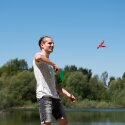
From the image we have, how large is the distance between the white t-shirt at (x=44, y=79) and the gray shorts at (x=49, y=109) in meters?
0.07

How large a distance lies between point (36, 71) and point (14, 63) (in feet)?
349

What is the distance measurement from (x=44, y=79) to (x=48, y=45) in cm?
46

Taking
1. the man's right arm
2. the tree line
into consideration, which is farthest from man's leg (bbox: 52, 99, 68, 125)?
the tree line

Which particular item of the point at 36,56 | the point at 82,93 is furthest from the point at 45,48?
the point at 82,93

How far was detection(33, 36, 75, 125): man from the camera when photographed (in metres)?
6.03

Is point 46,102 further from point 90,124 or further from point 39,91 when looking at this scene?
point 90,124

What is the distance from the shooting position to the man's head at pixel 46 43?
20.0ft

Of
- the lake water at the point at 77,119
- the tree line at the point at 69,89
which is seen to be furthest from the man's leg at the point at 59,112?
the tree line at the point at 69,89

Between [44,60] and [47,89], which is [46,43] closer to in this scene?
[44,60]

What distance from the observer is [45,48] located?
6.11 m

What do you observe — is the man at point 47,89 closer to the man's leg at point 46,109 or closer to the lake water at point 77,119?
the man's leg at point 46,109

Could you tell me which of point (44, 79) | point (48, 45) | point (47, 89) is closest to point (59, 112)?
point (47, 89)

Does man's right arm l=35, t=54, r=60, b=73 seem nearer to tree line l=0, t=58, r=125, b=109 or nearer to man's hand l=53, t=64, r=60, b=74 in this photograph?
man's hand l=53, t=64, r=60, b=74

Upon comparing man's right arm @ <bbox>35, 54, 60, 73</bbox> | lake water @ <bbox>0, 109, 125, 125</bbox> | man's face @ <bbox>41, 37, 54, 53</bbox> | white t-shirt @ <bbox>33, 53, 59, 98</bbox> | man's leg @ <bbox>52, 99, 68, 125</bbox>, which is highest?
man's face @ <bbox>41, 37, 54, 53</bbox>
